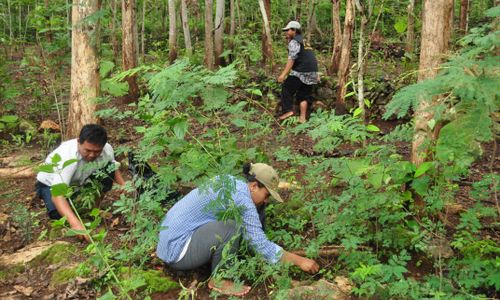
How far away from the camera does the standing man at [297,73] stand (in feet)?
27.1

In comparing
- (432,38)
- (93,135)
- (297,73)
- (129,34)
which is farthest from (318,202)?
(129,34)

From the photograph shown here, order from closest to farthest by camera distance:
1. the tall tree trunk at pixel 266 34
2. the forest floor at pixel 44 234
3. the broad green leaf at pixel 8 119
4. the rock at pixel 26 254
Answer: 1. the forest floor at pixel 44 234
2. the rock at pixel 26 254
3. the broad green leaf at pixel 8 119
4. the tall tree trunk at pixel 266 34

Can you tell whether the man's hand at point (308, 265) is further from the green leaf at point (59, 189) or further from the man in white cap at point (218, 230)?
the green leaf at point (59, 189)

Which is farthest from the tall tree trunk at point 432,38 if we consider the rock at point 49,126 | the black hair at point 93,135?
the rock at point 49,126

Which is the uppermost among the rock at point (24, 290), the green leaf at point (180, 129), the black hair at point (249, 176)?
the green leaf at point (180, 129)

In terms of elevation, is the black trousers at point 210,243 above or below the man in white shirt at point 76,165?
below

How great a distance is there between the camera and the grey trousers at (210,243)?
3.83 metres

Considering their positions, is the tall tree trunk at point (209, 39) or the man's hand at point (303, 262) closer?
the man's hand at point (303, 262)

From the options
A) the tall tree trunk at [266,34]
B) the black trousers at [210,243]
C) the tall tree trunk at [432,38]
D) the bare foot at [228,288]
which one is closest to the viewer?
the bare foot at [228,288]

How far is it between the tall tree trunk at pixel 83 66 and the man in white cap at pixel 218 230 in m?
3.02

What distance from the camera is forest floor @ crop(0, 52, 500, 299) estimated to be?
396 cm

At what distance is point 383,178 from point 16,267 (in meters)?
3.27

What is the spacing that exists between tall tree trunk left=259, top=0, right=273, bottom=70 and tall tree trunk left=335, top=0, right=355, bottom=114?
10.2 ft

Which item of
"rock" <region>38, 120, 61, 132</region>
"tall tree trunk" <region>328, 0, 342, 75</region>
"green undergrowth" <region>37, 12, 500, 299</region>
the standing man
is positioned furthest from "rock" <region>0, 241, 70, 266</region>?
"tall tree trunk" <region>328, 0, 342, 75</region>
